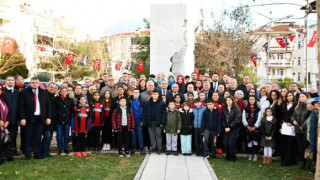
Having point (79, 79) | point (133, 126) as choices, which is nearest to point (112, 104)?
point (133, 126)

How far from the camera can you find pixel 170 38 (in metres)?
12.9

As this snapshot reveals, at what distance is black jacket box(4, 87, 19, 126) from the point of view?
7973mm

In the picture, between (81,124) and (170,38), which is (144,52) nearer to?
(170,38)

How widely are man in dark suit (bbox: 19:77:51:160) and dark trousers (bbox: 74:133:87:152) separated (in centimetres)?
83

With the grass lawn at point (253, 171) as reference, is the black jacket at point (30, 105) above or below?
above

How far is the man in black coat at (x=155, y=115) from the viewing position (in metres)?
9.02

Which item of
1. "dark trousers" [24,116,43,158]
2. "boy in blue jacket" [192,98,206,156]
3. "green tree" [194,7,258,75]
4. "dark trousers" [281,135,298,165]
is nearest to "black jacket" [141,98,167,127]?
"boy in blue jacket" [192,98,206,156]

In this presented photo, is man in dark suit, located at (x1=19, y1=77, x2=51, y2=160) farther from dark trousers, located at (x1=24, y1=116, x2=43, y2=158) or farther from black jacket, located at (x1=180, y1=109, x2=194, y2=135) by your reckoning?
black jacket, located at (x1=180, y1=109, x2=194, y2=135)

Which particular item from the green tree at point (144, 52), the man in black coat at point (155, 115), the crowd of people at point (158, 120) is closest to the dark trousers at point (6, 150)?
the crowd of people at point (158, 120)

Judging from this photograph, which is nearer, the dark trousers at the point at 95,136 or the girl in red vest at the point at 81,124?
the girl in red vest at the point at 81,124

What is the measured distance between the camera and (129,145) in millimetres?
9406

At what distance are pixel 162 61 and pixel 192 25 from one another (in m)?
1.92

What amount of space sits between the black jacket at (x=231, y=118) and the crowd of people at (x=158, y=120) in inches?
1.0

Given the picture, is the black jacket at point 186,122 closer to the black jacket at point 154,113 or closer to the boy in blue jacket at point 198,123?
the boy in blue jacket at point 198,123
